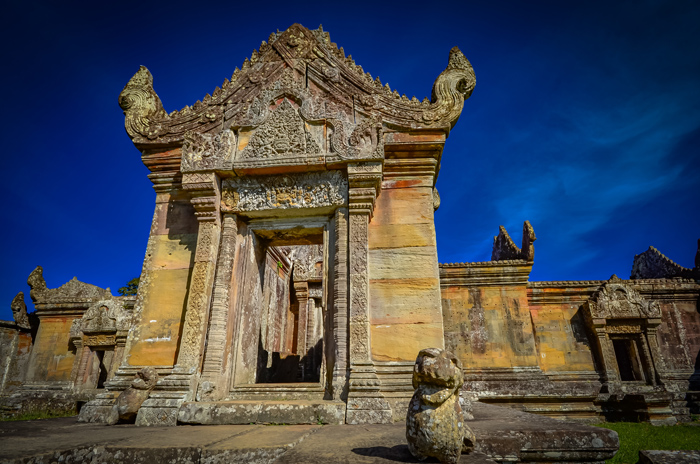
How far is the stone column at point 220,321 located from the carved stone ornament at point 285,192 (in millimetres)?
350

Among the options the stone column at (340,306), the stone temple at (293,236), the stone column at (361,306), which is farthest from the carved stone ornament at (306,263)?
the stone column at (361,306)

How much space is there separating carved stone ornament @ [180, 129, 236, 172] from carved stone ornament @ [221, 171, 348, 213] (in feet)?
1.27

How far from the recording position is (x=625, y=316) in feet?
40.4

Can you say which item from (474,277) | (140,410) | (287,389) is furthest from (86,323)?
(474,277)

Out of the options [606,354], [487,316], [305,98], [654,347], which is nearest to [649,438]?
[487,316]

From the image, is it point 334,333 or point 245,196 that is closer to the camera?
point 334,333

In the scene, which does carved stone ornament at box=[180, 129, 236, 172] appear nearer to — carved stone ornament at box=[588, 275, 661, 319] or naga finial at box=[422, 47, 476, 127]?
naga finial at box=[422, 47, 476, 127]

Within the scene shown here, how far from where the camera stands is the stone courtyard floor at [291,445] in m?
2.91

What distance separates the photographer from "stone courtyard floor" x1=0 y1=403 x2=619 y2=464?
2.91m

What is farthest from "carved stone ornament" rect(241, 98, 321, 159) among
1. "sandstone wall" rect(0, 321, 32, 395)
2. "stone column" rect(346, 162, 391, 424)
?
"sandstone wall" rect(0, 321, 32, 395)

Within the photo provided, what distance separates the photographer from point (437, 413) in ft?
9.42

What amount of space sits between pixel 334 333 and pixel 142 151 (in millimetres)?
5093

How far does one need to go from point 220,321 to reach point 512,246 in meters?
11.0

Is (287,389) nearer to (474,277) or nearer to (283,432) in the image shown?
(283,432)
